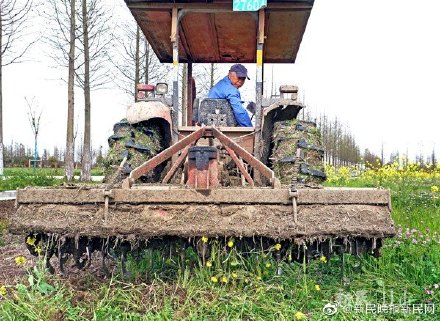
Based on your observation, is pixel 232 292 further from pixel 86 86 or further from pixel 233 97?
pixel 86 86

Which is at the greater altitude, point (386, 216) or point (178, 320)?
point (386, 216)

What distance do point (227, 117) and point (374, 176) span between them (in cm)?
897

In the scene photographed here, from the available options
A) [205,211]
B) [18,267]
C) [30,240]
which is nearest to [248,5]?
[205,211]

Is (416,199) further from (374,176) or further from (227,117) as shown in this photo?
(374,176)

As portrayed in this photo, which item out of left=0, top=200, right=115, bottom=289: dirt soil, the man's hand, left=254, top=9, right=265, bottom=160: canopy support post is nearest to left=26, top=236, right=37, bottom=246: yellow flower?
left=0, top=200, right=115, bottom=289: dirt soil

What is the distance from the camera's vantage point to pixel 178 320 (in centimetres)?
284

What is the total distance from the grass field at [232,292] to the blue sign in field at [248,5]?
2194 millimetres

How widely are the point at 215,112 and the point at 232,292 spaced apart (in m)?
2.23

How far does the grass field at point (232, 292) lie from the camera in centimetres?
296

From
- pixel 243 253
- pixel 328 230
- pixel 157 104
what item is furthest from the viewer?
pixel 157 104

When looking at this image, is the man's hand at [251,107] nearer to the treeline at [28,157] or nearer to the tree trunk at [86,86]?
the tree trunk at [86,86]

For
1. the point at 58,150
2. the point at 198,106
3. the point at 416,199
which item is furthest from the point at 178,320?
the point at 58,150

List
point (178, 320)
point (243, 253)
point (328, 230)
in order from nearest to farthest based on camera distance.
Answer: point (178, 320) → point (328, 230) → point (243, 253)

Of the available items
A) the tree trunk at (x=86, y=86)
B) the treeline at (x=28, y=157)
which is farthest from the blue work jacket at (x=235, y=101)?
the treeline at (x=28, y=157)
